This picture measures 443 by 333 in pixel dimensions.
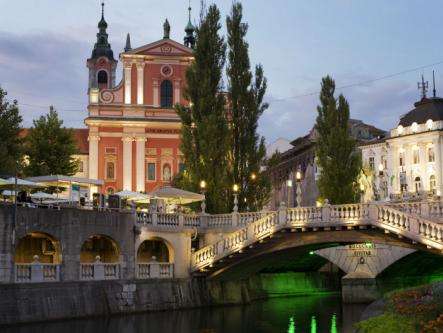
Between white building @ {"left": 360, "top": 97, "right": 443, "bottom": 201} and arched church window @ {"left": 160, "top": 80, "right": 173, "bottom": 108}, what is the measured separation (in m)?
20.3

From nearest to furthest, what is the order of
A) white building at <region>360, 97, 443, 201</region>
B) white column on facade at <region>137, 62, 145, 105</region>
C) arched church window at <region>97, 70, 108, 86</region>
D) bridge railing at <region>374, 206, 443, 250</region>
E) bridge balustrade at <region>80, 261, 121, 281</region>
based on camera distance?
1. bridge railing at <region>374, 206, 443, 250</region>
2. bridge balustrade at <region>80, 261, 121, 281</region>
3. white column on facade at <region>137, 62, 145, 105</region>
4. white building at <region>360, 97, 443, 201</region>
5. arched church window at <region>97, 70, 108, 86</region>

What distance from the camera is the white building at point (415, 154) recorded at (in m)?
75.0

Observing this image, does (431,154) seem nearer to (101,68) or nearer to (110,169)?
(110,169)

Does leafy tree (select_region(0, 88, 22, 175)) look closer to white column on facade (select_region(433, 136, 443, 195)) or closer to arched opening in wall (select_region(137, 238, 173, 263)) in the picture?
arched opening in wall (select_region(137, 238, 173, 263))

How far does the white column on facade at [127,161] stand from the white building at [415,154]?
22301mm

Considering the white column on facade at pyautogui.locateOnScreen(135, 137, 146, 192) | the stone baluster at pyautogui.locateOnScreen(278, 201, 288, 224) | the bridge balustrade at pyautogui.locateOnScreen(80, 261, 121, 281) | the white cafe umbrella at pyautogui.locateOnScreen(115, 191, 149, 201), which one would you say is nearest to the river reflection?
the bridge balustrade at pyautogui.locateOnScreen(80, 261, 121, 281)

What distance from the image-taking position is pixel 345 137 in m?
48.3

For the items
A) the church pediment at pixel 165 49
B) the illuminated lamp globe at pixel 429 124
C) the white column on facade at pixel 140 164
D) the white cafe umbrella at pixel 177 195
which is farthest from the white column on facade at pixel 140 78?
the white cafe umbrella at pixel 177 195

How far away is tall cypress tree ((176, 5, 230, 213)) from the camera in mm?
43969

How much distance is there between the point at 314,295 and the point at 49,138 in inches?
885

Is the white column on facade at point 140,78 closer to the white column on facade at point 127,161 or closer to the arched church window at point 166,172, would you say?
the white column on facade at point 127,161

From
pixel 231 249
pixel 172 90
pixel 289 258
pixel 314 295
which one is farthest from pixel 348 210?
pixel 172 90

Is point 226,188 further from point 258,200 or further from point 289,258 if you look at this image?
point 289,258

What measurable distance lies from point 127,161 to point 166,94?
24.1 ft
